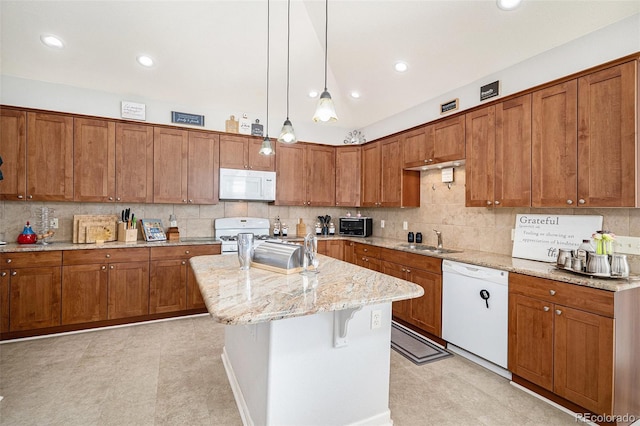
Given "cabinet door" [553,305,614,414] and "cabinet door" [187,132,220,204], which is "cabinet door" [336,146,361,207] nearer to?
"cabinet door" [187,132,220,204]

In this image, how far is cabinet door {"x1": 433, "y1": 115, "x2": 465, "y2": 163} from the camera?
332 centimetres

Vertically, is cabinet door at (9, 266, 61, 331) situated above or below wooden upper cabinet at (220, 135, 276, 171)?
below

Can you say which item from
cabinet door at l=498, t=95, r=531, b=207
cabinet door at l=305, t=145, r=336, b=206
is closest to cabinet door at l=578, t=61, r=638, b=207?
cabinet door at l=498, t=95, r=531, b=207

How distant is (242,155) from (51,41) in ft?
7.48

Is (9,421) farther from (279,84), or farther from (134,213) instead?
(279,84)

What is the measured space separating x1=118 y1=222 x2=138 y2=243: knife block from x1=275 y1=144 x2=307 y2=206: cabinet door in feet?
6.25

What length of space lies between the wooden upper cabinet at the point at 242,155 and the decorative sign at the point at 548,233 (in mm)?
3283

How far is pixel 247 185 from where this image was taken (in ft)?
14.6

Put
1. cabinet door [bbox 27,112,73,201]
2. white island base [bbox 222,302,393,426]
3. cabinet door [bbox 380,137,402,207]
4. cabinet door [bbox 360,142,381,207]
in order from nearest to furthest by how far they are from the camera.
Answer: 1. white island base [bbox 222,302,393,426]
2. cabinet door [bbox 27,112,73,201]
3. cabinet door [bbox 380,137,402,207]
4. cabinet door [bbox 360,142,381,207]

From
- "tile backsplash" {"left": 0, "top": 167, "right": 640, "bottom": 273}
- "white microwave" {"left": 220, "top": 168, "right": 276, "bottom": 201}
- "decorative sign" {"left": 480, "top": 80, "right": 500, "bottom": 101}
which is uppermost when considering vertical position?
"decorative sign" {"left": 480, "top": 80, "right": 500, "bottom": 101}

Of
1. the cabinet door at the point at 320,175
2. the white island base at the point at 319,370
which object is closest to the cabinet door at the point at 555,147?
the white island base at the point at 319,370

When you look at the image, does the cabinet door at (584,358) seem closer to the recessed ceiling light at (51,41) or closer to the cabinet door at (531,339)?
the cabinet door at (531,339)

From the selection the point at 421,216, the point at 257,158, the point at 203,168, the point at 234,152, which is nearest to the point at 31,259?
the point at 203,168

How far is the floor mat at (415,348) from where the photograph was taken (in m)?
2.89
